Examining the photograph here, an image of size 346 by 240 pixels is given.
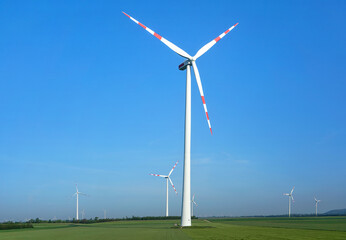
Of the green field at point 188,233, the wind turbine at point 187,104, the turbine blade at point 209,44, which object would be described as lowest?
the green field at point 188,233

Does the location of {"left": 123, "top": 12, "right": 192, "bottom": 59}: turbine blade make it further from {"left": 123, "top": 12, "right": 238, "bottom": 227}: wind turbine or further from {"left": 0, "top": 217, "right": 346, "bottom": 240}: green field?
{"left": 0, "top": 217, "right": 346, "bottom": 240}: green field

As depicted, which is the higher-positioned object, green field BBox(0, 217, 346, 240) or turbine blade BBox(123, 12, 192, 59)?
turbine blade BBox(123, 12, 192, 59)

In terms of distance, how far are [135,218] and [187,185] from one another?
84.3 m

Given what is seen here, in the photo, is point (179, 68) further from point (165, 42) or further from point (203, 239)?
point (203, 239)

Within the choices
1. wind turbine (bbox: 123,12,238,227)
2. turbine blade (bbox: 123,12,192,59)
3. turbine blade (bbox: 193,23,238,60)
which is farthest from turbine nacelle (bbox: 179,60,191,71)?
turbine blade (bbox: 193,23,238,60)

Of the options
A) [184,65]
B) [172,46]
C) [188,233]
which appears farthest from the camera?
[184,65]

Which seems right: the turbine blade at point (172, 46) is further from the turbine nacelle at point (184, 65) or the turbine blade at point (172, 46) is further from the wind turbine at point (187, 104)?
the turbine nacelle at point (184, 65)

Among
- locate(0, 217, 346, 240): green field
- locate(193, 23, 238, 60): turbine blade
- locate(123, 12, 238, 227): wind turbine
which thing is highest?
locate(193, 23, 238, 60): turbine blade

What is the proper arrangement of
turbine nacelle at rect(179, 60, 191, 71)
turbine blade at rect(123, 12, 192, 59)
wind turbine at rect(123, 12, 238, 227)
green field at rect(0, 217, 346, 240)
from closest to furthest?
green field at rect(0, 217, 346, 240) < wind turbine at rect(123, 12, 238, 227) < turbine blade at rect(123, 12, 192, 59) < turbine nacelle at rect(179, 60, 191, 71)

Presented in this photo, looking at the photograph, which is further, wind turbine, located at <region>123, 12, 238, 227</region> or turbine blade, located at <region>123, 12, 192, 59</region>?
turbine blade, located at <region>123, 12, 192, 59</region>

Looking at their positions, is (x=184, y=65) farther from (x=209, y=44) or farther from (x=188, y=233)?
(x=188, y=233)

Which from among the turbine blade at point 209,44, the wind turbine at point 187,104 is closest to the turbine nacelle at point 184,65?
the wind turbine at point 187,104

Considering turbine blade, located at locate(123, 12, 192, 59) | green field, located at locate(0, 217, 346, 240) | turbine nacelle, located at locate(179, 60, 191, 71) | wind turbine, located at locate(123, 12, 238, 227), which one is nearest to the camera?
green field, located at locate(0, 217, 346, 240)

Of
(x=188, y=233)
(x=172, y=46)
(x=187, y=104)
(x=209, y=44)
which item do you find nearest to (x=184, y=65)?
(x=172, y=46)
